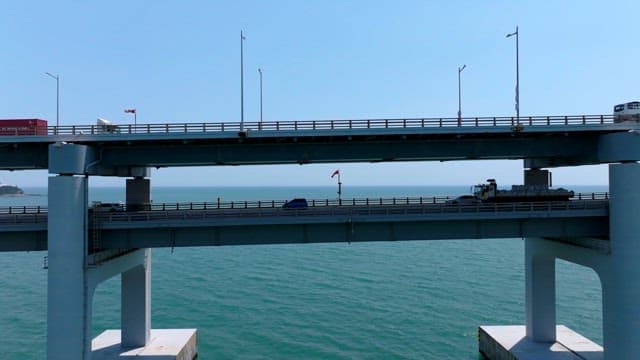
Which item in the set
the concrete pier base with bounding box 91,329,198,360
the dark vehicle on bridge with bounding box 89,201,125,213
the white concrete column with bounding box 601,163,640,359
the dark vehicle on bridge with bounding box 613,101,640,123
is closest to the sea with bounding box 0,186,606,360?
the concrete pier base with bounding box 91,329,198,360

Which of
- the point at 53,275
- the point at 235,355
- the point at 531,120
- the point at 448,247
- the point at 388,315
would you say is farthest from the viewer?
the point at 448,247

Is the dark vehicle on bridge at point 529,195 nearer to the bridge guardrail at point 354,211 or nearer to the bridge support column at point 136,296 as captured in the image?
the bridge guardrail at point 354,211

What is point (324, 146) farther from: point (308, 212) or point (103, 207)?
point (103, 207)

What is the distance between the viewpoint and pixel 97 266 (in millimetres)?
27234

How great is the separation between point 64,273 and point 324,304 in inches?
1217

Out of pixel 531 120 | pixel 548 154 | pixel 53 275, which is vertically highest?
pixel 531 120

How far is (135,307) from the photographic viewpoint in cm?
3522

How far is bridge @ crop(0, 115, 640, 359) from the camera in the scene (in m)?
26.3

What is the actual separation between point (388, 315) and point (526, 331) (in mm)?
14059

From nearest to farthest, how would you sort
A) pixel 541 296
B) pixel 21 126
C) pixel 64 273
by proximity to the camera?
pixel 64 273
pixel 21 126
pixel 541 296

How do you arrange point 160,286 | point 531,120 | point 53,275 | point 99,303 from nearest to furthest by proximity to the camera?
point 53,275
point 531,120
point 99,303
point 160,286

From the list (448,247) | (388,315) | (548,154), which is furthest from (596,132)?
(448,247)

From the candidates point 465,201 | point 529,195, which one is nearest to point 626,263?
point 529,195

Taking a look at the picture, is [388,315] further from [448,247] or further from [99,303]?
[448,247]
